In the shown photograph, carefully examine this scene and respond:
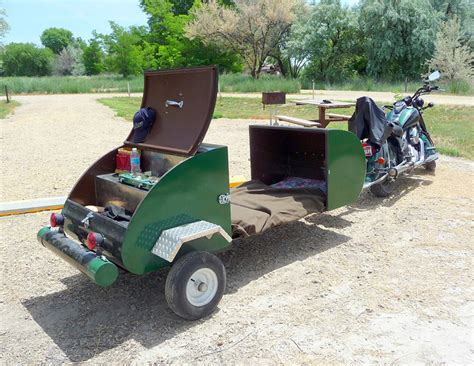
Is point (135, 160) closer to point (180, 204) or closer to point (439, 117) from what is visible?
point (180, 204)

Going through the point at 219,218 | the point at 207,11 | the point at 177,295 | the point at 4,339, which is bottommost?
the point at 4,339

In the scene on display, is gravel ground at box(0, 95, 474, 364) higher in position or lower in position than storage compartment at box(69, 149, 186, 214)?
lower

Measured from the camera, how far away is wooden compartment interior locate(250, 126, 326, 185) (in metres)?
5.50

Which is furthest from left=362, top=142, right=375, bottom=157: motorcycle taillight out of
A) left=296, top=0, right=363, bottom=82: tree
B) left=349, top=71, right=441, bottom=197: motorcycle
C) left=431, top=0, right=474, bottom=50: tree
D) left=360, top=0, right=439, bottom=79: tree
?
left=431, top=0, right=474, bottom=50: tree

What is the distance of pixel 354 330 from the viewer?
10.8 ft

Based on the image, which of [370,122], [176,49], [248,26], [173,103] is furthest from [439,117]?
[176,49]

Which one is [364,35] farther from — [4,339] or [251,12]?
[4,339]

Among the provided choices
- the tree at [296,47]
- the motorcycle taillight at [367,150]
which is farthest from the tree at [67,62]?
the motorcycle taillight at [367,150]

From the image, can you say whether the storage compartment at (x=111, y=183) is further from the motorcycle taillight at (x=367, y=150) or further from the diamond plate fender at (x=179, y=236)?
the motorcycle taillight at (x=367, y=150)

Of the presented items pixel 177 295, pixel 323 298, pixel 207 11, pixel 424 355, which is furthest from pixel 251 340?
pixel 207 11

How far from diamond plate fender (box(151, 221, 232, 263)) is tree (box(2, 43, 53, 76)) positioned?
93774mm

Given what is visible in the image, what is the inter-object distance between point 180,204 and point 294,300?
3.75 feet

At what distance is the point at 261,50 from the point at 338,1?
672 centimetres

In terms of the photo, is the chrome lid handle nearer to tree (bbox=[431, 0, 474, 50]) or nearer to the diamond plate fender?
the diamond plate fender
